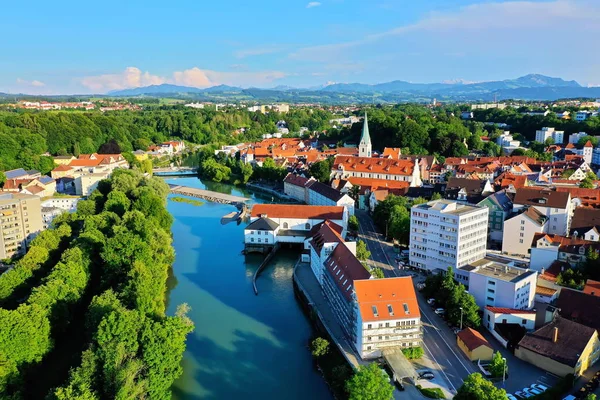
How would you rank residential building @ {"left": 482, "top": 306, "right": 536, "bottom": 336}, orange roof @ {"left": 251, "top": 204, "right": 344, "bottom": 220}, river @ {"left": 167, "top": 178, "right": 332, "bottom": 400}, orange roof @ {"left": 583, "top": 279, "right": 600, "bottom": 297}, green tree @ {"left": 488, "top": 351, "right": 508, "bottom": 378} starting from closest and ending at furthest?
green tree @ {"left": 488, "top": 351, "right": 508, "bottom": 378} < river @ {"left": 167, "top": 178, "right": 332, "bottom": 400} < residential building @ {"left": 482, "top": 306, "right": 536, "bottom": 336} < orange roof @ {"left": 583, "top": 279, "right": 600, "bottom": 297} < orange roof @ {"left": 251, "top": 204, "right": 344, "bottom": 220}

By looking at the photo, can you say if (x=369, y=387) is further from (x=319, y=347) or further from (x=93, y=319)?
(x=93, y=319)

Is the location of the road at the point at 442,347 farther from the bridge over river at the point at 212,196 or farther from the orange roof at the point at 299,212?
the bridge over river at the point at 212,196

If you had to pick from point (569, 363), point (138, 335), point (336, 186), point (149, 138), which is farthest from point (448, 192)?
point (149, 138)

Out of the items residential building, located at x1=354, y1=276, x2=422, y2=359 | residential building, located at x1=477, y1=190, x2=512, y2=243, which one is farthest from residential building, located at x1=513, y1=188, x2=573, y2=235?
residential building, located at x1=354, y1=276, x2=422, y2=359

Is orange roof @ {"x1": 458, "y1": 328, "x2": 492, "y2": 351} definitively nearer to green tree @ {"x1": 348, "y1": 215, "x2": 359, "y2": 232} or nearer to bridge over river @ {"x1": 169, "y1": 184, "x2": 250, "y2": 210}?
green tree @ {"x1": 348, "y1": 215, "x2": 359, "y2": 232}

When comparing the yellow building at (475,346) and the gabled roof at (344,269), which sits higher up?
the gabled roof at (344,269)

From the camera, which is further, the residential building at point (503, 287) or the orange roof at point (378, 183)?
the orange roof at point (378, 183)

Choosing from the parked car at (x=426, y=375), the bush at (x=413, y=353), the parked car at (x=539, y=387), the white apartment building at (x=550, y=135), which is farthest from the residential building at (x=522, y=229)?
the white apartment building at (x=550, y=135)
